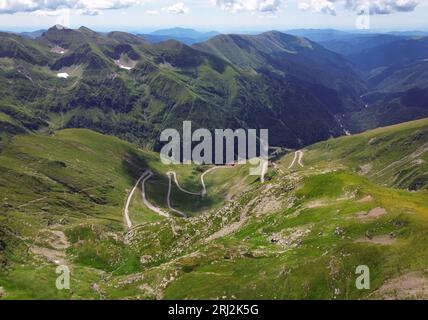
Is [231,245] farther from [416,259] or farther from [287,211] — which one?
[416,259]

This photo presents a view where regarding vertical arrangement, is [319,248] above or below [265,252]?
above

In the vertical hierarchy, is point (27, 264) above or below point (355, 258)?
below

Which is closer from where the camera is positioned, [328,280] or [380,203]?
[328,280]

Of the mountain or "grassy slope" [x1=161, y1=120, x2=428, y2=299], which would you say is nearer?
"grassy slope" [x1=161, y1=120, x2=428, y2=299]

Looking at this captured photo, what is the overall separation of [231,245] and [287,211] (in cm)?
3375

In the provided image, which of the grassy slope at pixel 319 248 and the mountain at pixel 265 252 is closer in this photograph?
the grassy slope at pixel 319 248

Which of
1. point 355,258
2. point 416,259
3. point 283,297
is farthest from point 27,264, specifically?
point 416,259

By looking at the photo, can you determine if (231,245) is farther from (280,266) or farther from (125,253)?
(125,253)

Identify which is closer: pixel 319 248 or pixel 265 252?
pixel 319 248

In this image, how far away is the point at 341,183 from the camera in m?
163
